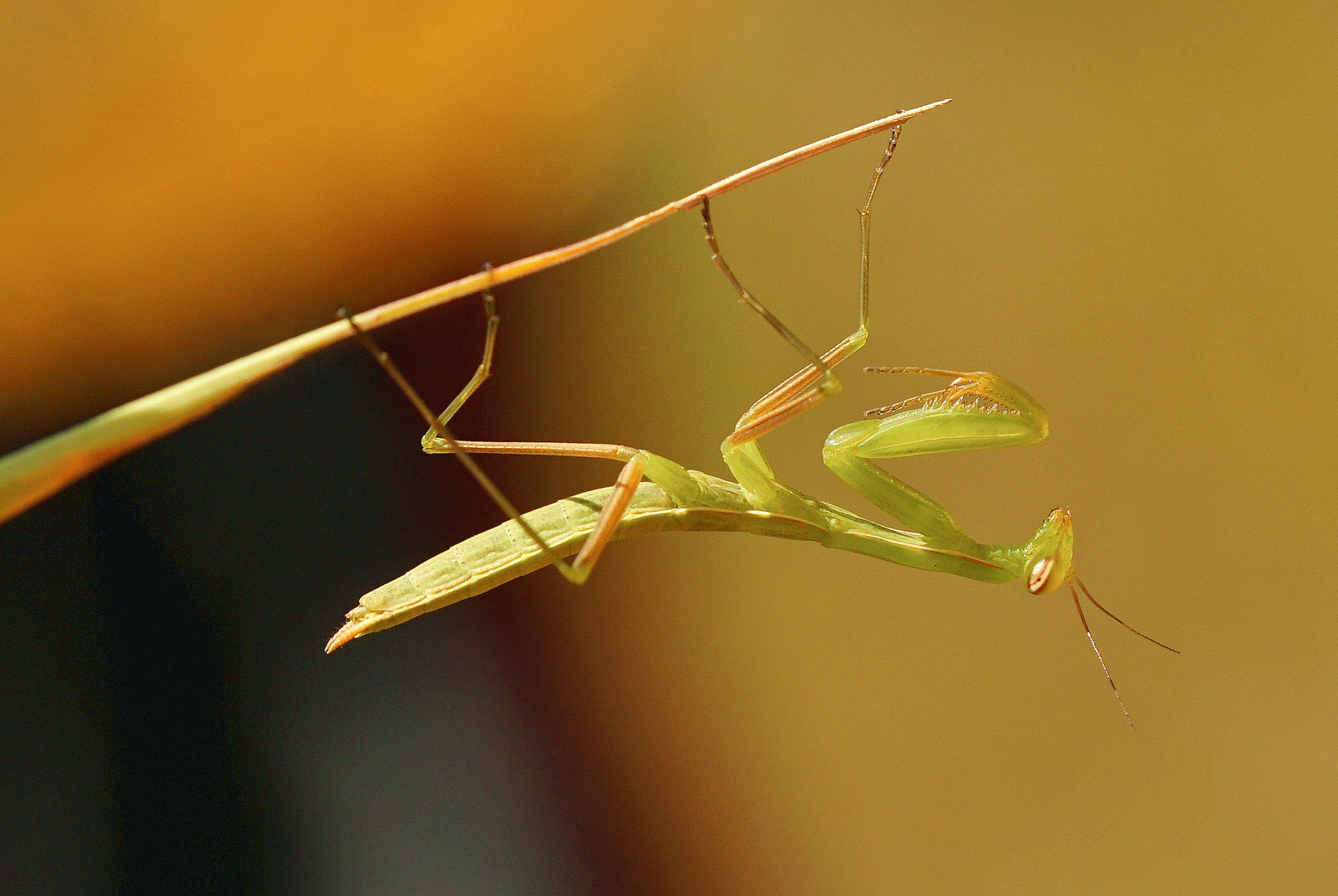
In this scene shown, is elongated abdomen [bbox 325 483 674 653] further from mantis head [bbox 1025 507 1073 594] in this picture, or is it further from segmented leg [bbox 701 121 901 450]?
mantis head [bbox 1025 507 1073 594]

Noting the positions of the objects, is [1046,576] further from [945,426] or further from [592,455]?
[592,455]

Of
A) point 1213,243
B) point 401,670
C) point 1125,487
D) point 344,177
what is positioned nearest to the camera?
point 1213,243

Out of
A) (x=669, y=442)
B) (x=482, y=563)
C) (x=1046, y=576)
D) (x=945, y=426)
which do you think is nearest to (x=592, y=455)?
(x=482, y=563)

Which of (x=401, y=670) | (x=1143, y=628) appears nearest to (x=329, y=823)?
(x=401, y=670)

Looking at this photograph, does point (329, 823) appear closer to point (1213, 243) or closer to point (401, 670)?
point (401, 670)

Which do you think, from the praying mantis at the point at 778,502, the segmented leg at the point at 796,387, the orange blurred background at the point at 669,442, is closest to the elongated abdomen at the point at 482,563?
the praying mantis at the point at 778,502
